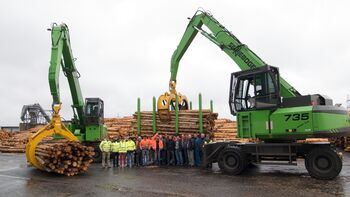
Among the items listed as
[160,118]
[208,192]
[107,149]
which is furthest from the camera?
[160,118]

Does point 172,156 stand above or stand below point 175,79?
below

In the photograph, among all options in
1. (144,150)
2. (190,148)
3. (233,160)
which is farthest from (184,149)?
(233,160)

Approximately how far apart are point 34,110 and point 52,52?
3248cm

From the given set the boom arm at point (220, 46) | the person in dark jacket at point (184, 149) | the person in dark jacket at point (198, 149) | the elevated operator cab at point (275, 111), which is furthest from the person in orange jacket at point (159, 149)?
the elevated operator cab at point (275, 111)

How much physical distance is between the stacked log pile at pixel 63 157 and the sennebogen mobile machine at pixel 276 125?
209 inches

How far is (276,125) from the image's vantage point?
13.0m

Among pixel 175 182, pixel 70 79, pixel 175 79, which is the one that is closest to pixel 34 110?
pixel 70 79

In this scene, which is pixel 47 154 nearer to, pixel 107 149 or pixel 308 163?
pixel 107 149

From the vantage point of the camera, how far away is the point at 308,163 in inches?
495

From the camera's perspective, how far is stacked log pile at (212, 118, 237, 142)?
21.8 meters

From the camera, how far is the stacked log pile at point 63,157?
559 inches

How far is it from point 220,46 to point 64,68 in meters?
8.49

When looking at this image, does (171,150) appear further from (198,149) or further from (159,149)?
(198,149)

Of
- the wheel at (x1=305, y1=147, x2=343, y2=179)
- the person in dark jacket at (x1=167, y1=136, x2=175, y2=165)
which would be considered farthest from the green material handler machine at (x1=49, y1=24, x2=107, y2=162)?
the wheel at (x1=305, y1=147, x2=343, y2=179)
